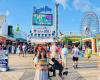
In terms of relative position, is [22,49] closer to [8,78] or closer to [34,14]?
[34,14]

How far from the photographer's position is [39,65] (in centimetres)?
1212

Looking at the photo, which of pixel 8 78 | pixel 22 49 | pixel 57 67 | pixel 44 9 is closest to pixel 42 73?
pixel 57 67

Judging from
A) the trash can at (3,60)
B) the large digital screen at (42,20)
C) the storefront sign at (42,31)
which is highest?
the large digital screen at (42,20)

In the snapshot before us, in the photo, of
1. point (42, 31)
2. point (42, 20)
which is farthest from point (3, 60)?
point (42, 20)

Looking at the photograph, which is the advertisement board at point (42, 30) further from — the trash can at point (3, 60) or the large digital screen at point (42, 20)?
the trash can at point (3, 60)

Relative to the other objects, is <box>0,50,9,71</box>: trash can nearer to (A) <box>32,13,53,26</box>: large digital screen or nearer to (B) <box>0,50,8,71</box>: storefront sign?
(B) <box>0,50,8,71</box>: storefront sign

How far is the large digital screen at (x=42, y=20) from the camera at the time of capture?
22.4 metres

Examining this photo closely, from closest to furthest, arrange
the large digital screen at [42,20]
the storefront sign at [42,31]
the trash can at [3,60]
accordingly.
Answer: the trash can at [3,60], the storefront sign at [42,31], the large digital screen at [42,20]

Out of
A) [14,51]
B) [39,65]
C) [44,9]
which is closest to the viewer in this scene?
[39,65]

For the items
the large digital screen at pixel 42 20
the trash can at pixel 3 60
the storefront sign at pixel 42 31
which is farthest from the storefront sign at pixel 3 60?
the large digital screen at pixel 42 20

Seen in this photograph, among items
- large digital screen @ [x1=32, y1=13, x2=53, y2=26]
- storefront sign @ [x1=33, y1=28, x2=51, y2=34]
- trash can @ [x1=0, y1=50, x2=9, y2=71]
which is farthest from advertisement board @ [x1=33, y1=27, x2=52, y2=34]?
trash can @ [x1=0, y1=50, x2=9, y2=71]

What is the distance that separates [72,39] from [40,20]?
57.4 meters

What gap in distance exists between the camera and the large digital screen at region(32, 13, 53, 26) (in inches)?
881

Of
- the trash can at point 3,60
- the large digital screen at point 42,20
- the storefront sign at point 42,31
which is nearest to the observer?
the trash can at point 3,60
